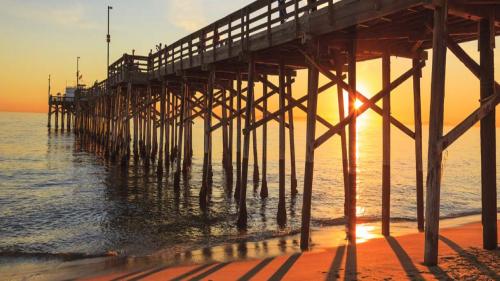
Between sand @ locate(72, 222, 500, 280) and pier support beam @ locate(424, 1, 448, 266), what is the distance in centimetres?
59

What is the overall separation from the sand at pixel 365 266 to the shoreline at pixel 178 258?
609 mm

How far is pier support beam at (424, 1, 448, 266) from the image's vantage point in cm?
611

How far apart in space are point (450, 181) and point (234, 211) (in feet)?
62.9

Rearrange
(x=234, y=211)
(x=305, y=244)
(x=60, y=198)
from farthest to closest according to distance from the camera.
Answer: (x=60, y=198), (x=234, y=211), (x=305, y=244)

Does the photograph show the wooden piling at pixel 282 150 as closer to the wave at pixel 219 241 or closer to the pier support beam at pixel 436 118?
the wave at pixel 219 241

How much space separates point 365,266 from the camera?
6.79m

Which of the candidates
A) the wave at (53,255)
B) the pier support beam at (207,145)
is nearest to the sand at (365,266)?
the wave at (53,255)

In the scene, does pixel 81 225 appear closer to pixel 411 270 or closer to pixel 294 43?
pixel 294 43

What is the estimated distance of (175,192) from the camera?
725 inches

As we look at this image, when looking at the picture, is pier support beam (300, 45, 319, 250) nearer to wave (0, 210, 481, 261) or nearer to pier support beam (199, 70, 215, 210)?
wave (0, 210, 481, 261)

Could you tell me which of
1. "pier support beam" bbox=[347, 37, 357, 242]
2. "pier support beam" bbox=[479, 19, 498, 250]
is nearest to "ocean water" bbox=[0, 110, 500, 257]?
"pier support beam" bbox=[347, 37, 357, 242]

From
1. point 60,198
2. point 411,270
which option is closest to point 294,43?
point 411,270

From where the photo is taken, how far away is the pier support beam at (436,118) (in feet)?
20.0

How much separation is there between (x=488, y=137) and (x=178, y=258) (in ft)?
20.3
